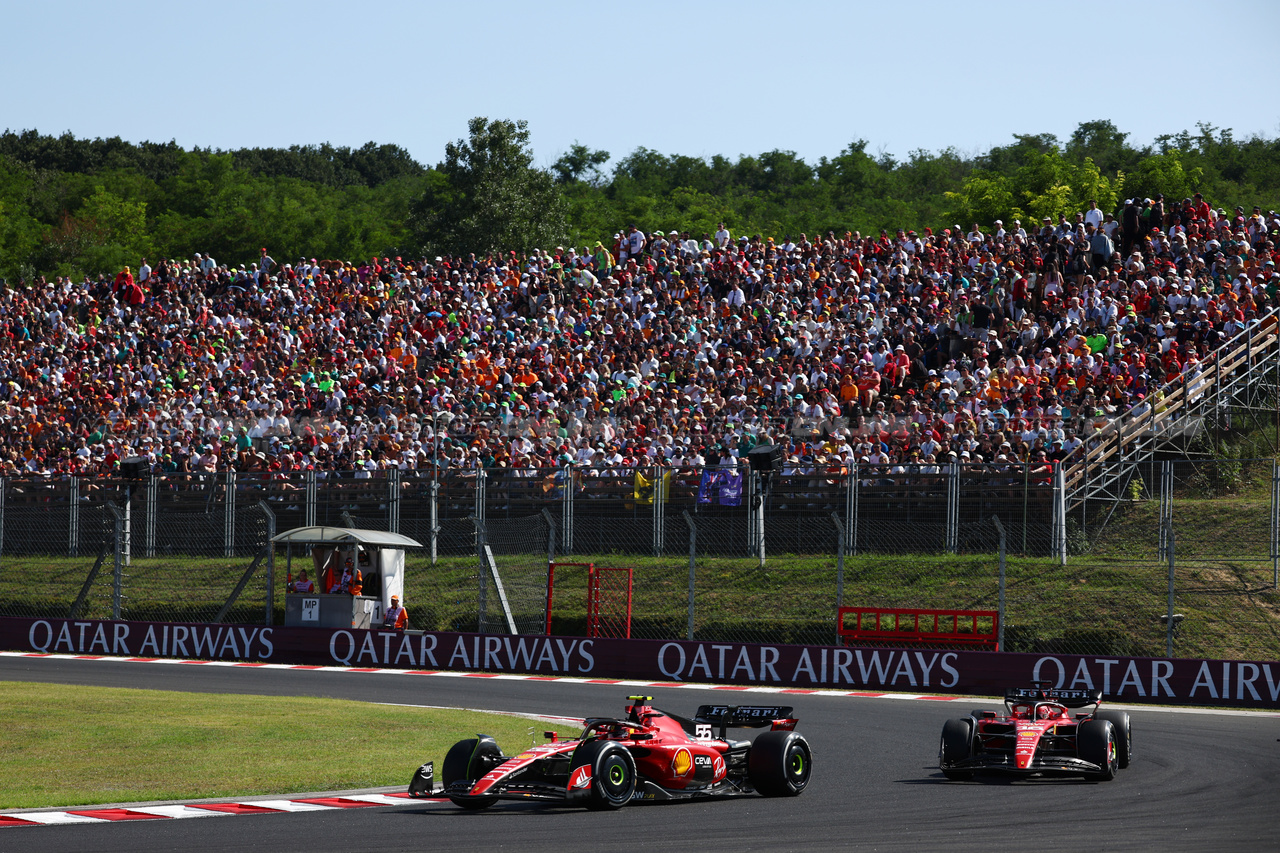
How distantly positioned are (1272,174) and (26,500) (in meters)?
61.8

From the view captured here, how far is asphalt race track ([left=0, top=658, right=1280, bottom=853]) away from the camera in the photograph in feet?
28.9

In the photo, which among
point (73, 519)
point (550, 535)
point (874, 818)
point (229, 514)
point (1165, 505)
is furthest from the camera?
point (73, 519)

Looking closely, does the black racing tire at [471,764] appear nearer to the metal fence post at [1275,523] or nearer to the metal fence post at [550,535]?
the metal fence post at [550,535]

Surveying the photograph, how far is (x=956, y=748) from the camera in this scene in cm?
1192

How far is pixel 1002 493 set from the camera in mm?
21219

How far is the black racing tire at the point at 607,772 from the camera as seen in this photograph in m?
10.1

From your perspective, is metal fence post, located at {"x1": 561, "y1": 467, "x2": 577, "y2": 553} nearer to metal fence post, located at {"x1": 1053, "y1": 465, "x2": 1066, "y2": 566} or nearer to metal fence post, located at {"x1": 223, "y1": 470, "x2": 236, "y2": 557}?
metal fence post, located at {"x1": 223, "y1": 470, "x2": 236, "y2": 557}

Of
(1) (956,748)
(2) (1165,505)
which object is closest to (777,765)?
(1) (956,748)

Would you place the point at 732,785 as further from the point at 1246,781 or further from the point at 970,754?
the point at 1246,781

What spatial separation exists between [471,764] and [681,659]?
408 inches

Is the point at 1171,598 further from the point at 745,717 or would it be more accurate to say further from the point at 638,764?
the point at 638,764

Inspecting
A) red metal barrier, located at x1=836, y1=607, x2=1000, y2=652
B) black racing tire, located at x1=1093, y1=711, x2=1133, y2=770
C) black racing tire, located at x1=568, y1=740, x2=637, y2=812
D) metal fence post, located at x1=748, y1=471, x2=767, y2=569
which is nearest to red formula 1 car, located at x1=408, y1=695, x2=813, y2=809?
black racing tire, located at x1=568, y1=740, x2=637, y2=812

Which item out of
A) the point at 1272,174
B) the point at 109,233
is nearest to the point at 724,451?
the point at 1272,174

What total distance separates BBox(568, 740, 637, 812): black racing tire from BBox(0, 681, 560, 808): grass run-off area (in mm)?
2221
